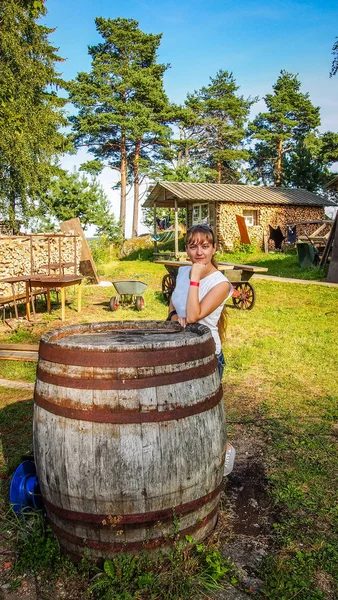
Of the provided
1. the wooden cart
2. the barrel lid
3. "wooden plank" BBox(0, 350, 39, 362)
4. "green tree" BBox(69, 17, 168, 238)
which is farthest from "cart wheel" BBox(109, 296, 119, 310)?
"green tree" BBox(69, 17, 168, 238)

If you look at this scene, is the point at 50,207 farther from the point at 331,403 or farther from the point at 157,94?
the point at 331,403

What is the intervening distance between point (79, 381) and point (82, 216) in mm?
25165

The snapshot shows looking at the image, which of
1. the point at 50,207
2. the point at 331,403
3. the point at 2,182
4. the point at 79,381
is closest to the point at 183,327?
the point at 79,381

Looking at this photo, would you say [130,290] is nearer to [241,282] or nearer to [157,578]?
[241,282]

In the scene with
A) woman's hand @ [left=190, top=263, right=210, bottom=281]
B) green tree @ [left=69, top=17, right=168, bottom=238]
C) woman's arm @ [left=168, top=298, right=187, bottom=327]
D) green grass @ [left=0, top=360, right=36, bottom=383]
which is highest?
green tree @ [left=69, top=17, right=168, bottom=238]

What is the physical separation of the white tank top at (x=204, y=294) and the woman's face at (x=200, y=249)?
0.36 feet

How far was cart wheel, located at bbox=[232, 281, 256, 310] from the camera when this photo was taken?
424 inches

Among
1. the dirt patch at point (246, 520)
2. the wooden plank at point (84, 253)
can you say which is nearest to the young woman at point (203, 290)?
the dirt patch at point (246, 520)

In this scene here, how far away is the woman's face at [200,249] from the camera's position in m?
2.76

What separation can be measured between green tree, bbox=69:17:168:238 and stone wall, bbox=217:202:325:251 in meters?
11.2

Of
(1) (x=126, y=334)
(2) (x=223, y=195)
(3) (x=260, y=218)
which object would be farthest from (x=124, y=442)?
(3) (x=260, y=218)

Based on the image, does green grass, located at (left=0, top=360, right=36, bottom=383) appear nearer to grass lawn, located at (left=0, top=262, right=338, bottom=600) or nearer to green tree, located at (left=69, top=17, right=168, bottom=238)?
grass lawn, located at (left=0, top=262, right=338, bottom=600)

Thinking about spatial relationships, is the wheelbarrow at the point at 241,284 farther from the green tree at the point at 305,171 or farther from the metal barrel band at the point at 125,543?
the green tree at the point at 305,171

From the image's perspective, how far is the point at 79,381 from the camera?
203cm
